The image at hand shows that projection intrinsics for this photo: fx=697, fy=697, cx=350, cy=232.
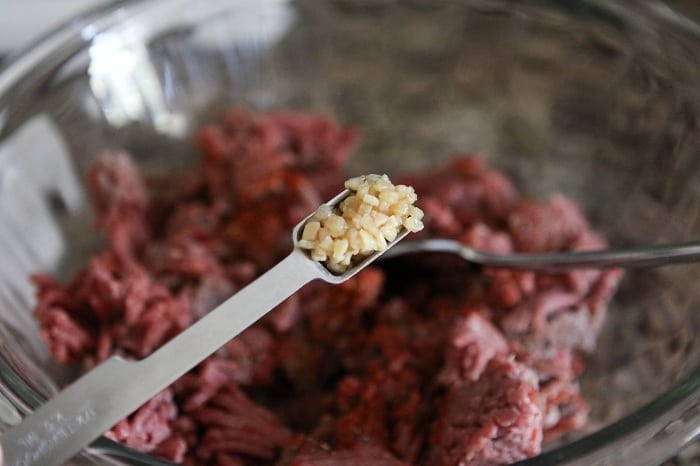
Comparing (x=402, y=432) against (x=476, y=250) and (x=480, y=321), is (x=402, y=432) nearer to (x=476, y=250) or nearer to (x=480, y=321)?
(x=480, y=321)

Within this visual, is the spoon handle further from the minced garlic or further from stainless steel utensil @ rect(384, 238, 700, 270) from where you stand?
stainless steel utensil @ rect(384, 238, 700, 270)

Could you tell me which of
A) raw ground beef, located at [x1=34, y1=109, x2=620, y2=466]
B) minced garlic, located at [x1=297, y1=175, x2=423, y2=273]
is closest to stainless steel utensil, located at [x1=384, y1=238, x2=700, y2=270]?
raw ground beef, located at [x1=34, y1=109, x2=620, y2=466]

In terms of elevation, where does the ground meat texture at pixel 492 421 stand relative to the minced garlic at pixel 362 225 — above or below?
below

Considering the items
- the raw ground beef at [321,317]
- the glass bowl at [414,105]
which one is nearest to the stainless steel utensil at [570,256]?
the raw ground beef at [321,317]

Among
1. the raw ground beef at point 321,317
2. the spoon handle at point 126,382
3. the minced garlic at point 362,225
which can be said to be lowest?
the raw ground beef at point 321,317

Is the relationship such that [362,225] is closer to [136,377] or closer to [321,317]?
[136,377]

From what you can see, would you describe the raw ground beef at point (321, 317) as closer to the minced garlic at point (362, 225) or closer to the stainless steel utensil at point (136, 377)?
the stainless steel utensil at point (136, 377)

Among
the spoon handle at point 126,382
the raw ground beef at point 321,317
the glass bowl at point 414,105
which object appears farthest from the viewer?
the glass bowl at point 414,105
